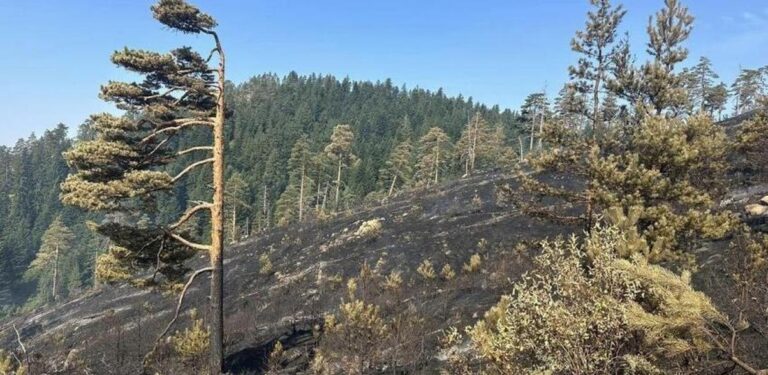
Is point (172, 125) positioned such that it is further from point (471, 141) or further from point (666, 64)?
point (471, 141)

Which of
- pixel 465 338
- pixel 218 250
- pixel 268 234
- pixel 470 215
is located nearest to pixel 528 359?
pixel 218 250

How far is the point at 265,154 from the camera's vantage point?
11231cm

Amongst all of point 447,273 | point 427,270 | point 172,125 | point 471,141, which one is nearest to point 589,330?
point 172,125

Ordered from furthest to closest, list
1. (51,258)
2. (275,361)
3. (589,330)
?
(51,258), (275,361), (589,330)

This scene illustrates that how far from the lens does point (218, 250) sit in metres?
11.8

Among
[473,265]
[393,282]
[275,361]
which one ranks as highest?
[473,265]

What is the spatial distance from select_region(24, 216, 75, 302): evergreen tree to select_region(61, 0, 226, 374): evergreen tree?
80.7 metres

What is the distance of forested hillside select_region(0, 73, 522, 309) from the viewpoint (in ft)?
297

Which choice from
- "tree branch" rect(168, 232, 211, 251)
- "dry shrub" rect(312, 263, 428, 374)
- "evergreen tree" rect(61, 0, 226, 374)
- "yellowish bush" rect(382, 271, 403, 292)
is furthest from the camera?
"yellowish bush" rect(382, 271, 403, 292)

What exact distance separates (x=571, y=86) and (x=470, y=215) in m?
15.9

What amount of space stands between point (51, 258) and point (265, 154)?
43680 millimetres

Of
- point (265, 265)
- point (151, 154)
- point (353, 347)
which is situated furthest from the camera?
point (265, 265)

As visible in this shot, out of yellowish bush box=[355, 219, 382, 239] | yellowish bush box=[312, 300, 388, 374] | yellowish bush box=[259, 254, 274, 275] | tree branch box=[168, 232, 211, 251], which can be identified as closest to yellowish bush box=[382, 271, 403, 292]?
yellowish bush box=[312, 300, 388, 374]

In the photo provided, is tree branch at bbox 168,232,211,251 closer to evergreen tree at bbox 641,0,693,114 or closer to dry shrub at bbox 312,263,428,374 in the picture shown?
dry shrub at bbox 312,263,428,374
